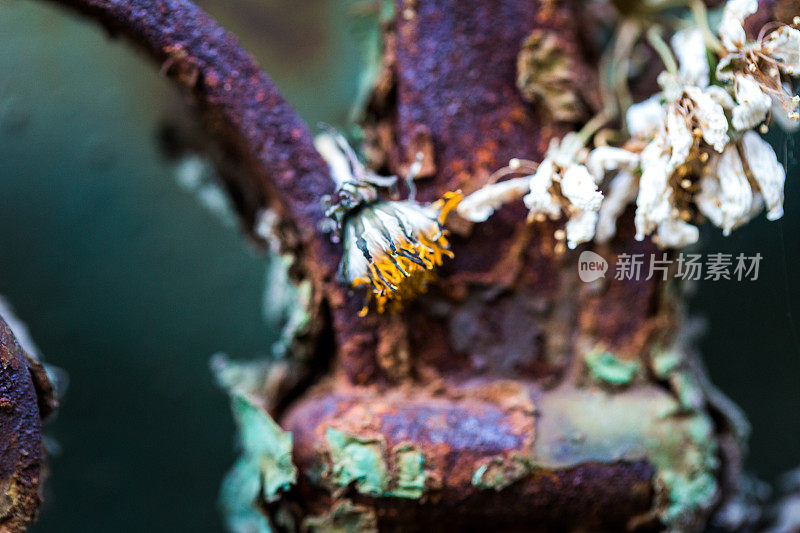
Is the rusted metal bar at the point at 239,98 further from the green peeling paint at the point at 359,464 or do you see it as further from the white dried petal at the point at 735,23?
the white dried petal at the point at 735,23

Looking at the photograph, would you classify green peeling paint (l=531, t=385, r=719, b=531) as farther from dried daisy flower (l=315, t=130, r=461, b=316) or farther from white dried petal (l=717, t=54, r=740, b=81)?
white dried petal (l=717, t=54, r=740, b=81)

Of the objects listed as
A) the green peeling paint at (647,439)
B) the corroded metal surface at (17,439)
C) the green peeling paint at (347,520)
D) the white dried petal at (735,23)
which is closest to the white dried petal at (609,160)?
the white dried petal at (735,23)

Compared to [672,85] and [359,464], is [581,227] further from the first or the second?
[359,464]

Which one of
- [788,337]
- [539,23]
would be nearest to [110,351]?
[539,23]

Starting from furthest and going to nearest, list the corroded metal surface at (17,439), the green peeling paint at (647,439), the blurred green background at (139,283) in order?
the blurred green background at (139,283) < the green peeling paint at (647,439) < the corroded metal surface at (17,439)

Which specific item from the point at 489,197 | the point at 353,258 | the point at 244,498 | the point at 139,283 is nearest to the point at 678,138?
the point at 489,197

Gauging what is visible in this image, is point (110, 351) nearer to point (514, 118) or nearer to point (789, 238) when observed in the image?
point (514, 118)
